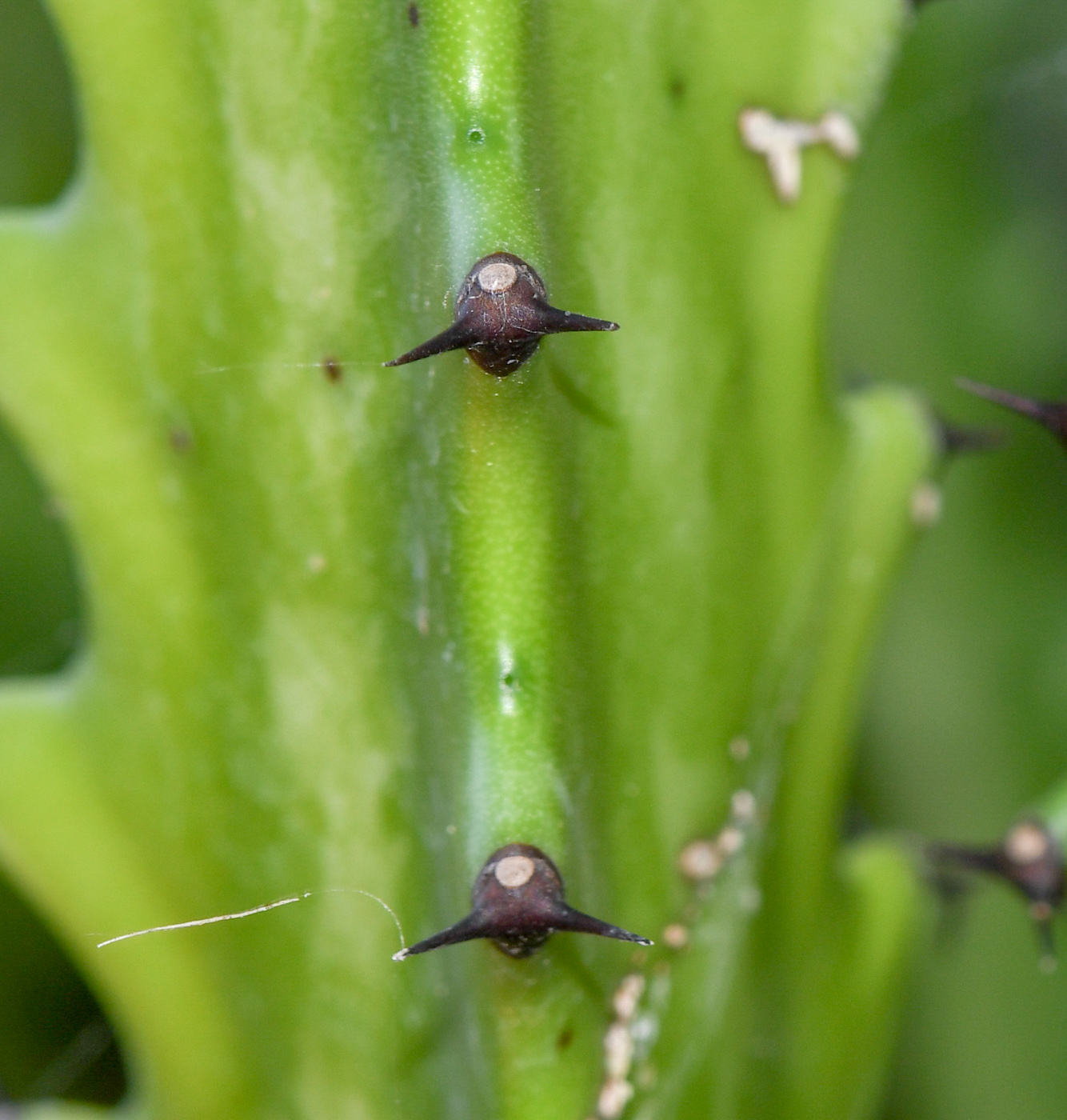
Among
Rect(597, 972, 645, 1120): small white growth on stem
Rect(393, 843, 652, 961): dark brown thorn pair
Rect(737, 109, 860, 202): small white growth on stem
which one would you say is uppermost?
Rect(737, 109, 860, 202): small white growth on stem

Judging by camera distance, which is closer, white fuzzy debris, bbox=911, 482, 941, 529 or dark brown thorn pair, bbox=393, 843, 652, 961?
dark brown thorn pair, bbox=393, 843, 652, 961

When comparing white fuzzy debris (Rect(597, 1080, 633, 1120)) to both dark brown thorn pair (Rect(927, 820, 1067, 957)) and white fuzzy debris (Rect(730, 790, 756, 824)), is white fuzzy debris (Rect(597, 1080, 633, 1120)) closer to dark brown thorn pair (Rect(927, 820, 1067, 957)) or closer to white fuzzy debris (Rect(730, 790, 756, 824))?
white fuzzy debris (Rect(730, 790, 756, 824))

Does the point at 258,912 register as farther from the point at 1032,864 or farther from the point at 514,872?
the point at 1032,864

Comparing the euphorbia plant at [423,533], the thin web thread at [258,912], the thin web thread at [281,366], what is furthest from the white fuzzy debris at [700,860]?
the thin web thread at [281,366]

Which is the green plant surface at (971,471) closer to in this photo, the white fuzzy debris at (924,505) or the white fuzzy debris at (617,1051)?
the white fuzzy debris at (924,505)

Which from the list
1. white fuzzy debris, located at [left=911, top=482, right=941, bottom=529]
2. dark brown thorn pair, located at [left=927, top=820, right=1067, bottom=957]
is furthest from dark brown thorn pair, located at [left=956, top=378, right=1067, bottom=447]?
dark brown thorn pair, located at [left=927, top=820, right=1067, bottom=957]

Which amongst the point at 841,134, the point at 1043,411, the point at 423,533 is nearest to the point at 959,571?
the point at 1043,411
